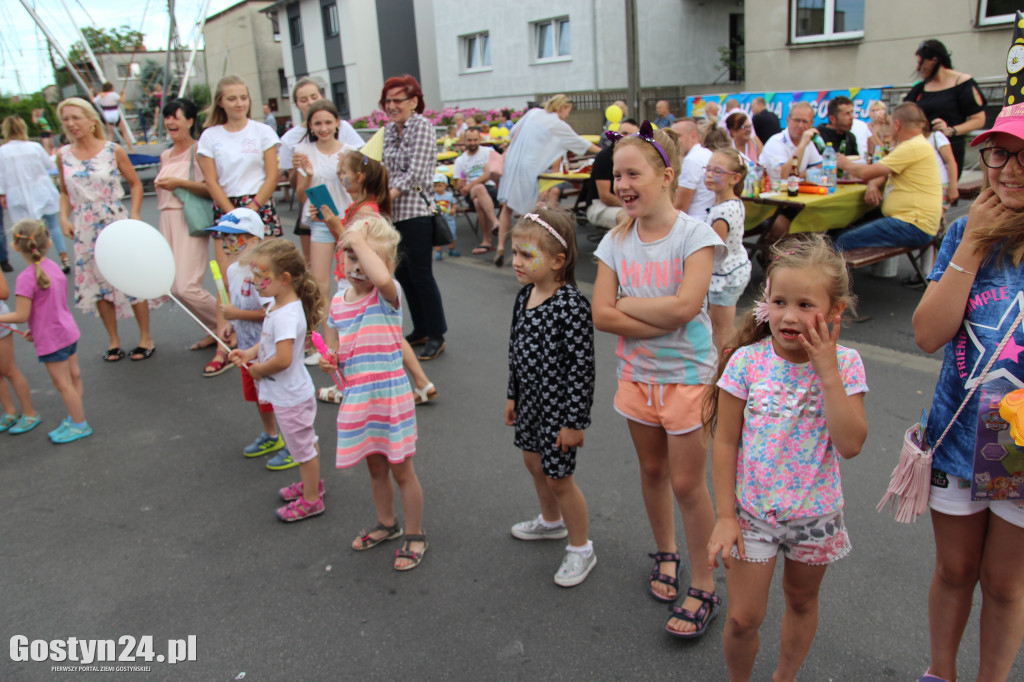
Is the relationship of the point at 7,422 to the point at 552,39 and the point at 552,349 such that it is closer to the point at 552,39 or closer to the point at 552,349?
the point at 552,349

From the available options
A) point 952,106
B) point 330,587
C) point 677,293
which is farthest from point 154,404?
point 952,106

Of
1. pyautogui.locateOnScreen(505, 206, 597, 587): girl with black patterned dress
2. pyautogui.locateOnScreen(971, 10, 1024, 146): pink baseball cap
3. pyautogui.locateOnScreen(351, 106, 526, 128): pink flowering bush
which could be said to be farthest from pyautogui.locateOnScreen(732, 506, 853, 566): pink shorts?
pyautogui.locateOnScreen(351, 106, 526, 128): pink flowering bush

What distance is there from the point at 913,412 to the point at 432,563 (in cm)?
303

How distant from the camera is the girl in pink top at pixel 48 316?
4434 millimetres

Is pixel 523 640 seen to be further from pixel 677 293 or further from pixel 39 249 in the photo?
pixel 39 249

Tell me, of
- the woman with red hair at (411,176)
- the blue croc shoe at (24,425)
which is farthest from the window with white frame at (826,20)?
the blue croc shoe at (24,425)

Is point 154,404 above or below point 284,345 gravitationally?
below

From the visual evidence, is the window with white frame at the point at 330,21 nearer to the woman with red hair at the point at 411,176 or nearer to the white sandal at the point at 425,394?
the woman with red hair at the point at 411,176

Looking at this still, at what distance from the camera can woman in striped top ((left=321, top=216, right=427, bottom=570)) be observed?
3.12m

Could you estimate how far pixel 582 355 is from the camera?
108 inches

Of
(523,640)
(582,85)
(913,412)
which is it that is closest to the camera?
(523,640)

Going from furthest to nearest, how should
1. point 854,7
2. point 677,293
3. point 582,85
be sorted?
point 582,85
point 854,7
point 677,293

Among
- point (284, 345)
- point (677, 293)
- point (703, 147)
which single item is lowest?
point (284, 345)

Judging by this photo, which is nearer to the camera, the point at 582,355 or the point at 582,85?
the point at 582,355
